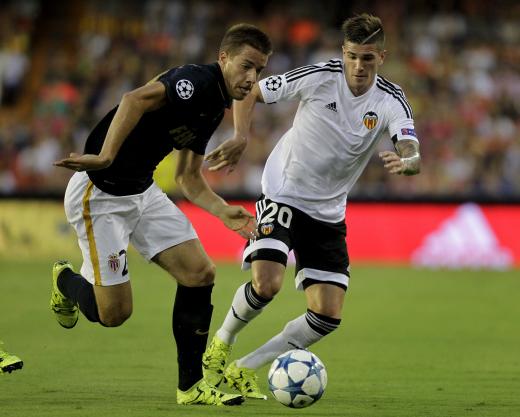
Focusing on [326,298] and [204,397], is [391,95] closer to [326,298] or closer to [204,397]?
[326,298]

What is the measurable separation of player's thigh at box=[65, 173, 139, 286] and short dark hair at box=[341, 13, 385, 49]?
173 centimetres

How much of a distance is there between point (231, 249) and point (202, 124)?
404 inches

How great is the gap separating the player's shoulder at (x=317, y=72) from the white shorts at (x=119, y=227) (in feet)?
3.93

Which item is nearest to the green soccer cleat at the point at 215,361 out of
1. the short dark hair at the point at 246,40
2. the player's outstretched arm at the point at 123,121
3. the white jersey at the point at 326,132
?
the white jersey at the point at 326,132

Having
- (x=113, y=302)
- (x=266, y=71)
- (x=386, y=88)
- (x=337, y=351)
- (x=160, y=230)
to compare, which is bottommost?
(x=337, y=351)

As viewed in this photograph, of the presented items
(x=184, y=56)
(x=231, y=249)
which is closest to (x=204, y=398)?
(x=231, y=249)

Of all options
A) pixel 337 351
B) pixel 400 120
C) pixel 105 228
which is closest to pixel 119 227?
pixel 105 228

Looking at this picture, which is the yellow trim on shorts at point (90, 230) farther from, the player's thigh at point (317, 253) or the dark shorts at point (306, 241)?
the player's thigh at point (317, 253)

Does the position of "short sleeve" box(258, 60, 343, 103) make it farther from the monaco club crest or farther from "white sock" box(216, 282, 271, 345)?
"white sock" box(216, 282, 271, 345)

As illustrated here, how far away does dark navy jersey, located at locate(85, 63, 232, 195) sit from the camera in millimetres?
6641

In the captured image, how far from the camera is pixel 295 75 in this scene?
292 inches

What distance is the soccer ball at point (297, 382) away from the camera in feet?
20.8

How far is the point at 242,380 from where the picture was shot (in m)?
7.16

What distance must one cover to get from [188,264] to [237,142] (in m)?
0.81
